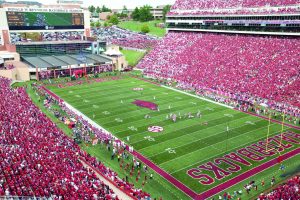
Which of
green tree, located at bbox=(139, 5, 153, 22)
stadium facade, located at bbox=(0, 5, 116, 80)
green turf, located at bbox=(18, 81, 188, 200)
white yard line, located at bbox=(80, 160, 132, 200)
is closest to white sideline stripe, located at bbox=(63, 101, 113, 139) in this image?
green turf, located at bbox=(18, 81, 188, 200)

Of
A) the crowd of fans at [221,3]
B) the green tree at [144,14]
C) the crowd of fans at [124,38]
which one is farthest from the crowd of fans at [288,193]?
the green tree at [144,14]

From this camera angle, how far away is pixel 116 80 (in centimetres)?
5012

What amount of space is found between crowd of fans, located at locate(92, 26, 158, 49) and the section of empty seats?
68.0ft

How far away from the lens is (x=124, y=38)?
93812 mm

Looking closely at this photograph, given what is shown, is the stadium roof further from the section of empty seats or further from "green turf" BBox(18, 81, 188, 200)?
"green turf" BBox(18, 81, 188, 200)

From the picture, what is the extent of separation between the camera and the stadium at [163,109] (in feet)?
61.8

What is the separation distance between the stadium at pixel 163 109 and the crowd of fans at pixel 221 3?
0.87 ft

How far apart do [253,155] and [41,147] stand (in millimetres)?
15725

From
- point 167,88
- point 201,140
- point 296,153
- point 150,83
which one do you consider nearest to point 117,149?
point 201,140

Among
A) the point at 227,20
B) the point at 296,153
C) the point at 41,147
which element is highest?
the point at 227,20

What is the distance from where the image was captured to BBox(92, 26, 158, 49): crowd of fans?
81.6 meters

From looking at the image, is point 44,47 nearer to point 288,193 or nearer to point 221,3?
point 221,3

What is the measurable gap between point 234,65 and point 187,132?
71.9 ft

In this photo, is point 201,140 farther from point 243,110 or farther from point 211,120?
point 243,110
